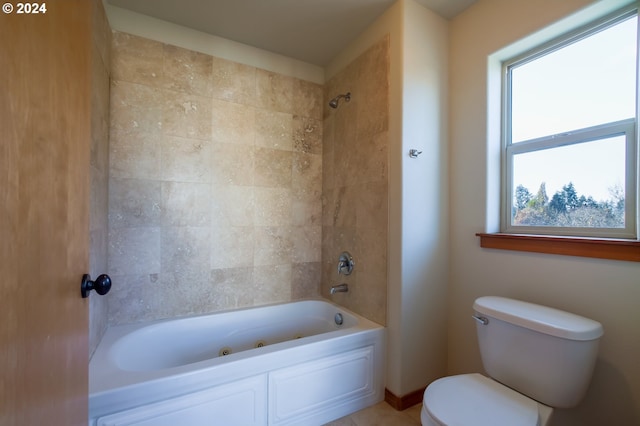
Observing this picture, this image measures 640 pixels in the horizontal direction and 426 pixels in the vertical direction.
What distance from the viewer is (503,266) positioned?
5.30 feet

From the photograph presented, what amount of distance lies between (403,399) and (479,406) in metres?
0.74

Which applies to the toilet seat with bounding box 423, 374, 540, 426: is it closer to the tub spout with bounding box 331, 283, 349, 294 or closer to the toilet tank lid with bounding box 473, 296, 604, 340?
the toilet tank lid with bounding box 473, 296, 604, 340

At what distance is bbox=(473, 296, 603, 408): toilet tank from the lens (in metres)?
1.11

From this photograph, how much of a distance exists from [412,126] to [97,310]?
7.29 ft

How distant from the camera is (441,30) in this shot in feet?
6.27

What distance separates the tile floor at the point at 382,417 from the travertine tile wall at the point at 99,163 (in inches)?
59.4

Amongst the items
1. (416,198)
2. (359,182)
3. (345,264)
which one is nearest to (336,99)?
(359,182)

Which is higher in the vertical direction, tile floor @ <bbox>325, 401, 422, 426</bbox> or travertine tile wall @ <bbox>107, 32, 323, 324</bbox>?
travertine tile wall @ <bbox>107, 32, 323, 324</bbox>

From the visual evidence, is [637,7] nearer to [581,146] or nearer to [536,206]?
[581,146]

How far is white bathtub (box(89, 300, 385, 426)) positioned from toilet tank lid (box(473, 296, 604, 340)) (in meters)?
0.73

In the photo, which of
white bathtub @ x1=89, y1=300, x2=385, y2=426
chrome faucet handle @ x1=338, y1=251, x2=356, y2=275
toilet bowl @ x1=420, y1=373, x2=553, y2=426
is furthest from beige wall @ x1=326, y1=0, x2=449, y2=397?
toilet bowl @ x1=420, y1=373, x2=553, y2=426

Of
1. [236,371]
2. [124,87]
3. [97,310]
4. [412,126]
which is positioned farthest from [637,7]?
[97,310]

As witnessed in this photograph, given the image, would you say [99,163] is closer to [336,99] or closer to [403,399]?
[336,99]

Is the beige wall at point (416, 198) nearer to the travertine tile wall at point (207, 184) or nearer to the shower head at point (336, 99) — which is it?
the shower head at point (336, 99)
